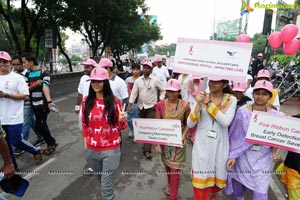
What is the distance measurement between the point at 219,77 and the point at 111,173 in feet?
4.67

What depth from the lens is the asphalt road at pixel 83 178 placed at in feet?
11.0

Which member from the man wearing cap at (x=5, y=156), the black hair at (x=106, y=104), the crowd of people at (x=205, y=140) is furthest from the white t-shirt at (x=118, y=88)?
the man wearing cap at (x=5, y=156)

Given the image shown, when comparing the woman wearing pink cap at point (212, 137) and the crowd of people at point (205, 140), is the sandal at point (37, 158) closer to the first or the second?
the crowd of people at point (205, 140)

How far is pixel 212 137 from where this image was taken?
7.82 feet

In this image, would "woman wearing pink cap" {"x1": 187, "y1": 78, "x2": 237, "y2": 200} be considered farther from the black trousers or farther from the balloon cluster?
the balloon cluster

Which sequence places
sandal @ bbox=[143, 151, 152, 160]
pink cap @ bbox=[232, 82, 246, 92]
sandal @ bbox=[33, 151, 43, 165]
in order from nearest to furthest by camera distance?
pink cap @ bbox=[232, 82, 246, 92] < sandal @ bbox=[33, 151, 43, 165] < sandal @ bbox=[143, 151, 152, 160]

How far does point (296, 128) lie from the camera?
2311 mm

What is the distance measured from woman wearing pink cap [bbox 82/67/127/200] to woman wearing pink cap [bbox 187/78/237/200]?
0.77 m

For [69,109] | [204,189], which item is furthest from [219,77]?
[69,109]

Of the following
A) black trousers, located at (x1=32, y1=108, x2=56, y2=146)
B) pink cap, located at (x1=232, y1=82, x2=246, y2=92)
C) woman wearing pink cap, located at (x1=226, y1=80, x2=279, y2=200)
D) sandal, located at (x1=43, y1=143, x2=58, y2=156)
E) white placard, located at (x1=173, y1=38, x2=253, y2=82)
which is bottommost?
sandal, located at (x1=43, y1=143, x2=58, y2=156)

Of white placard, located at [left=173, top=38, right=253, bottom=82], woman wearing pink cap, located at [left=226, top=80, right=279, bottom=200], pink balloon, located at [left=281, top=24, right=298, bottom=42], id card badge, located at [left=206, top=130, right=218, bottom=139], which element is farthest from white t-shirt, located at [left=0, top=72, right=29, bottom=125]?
pink balloon, located at [left=281, top=24, right=298, bottom=42]

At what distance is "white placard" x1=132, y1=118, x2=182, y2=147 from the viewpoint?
9.03ft

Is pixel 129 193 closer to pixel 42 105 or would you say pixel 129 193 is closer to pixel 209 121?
pixel 209 121

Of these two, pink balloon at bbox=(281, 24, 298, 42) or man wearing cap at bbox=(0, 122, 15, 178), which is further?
pink balloon at bbox=(281, 24, 298, 42)
